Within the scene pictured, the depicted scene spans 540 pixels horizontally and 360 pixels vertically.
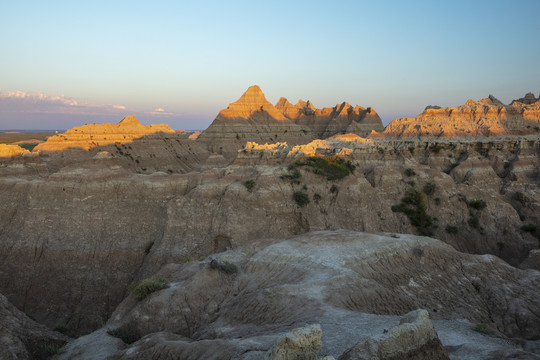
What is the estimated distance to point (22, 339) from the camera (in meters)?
13.9

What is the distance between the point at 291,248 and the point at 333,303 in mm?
6194

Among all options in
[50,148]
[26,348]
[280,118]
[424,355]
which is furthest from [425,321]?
[280,118]

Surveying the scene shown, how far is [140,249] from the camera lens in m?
29.5

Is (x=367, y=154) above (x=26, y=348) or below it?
above

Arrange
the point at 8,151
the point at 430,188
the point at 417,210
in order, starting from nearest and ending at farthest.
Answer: the point at 417,210 → the point at 430,188 → the point at 8,151

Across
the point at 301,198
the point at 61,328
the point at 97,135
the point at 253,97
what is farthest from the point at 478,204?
the point at 253,97

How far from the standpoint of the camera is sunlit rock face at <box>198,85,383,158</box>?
8281 centimetres

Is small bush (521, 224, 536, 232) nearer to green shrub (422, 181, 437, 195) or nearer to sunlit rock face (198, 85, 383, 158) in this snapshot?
green shrub (422, 181, 437, 195)

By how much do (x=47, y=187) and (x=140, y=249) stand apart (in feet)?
34.7

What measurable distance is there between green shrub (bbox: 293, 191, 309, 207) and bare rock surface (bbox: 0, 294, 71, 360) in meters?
21.0

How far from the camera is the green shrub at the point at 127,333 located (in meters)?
14.7

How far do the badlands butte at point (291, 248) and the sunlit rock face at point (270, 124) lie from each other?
24.9 metres

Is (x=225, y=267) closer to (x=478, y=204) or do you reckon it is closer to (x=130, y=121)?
(x=478, y=204)

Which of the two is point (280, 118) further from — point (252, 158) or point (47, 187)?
point (47, 187)
